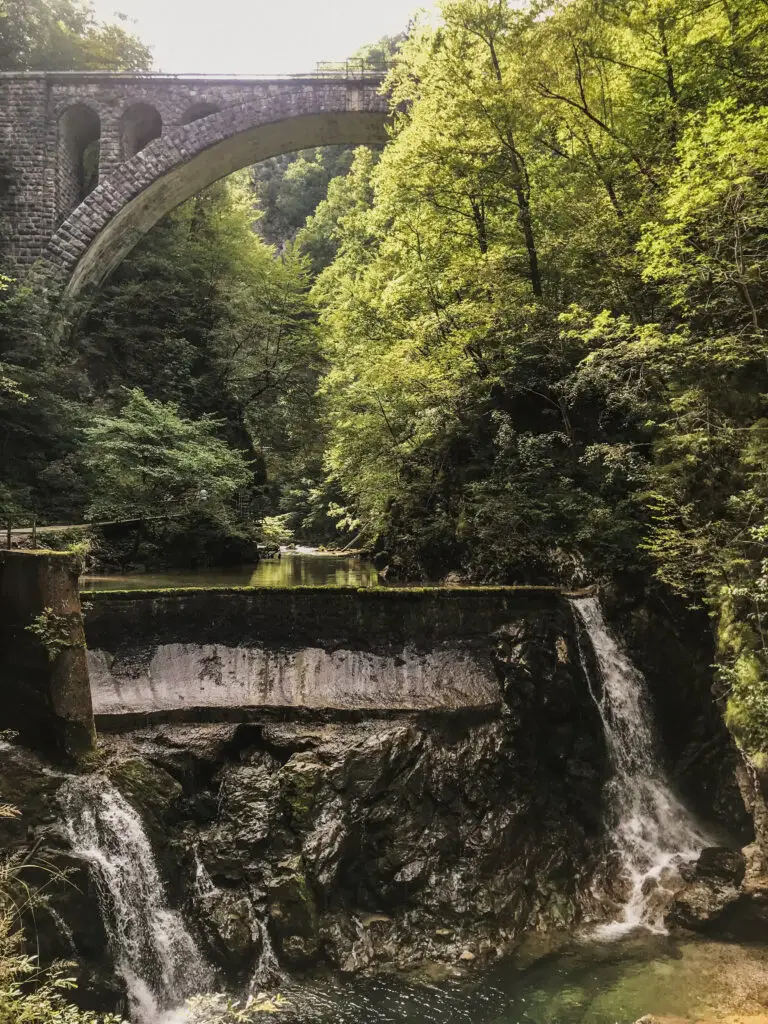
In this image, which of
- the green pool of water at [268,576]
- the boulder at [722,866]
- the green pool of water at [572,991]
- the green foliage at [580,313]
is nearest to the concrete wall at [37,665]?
the green pool of water at [268,576]

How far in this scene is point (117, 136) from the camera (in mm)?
19359

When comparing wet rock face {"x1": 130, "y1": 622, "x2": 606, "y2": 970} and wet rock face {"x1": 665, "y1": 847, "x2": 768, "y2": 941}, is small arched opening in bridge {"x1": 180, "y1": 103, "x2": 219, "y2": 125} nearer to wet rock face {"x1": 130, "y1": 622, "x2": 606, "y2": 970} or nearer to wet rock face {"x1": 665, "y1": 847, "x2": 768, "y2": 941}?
wet rock face {"x1": 130, "y1": 622, "x2": 606, "y2": 970}

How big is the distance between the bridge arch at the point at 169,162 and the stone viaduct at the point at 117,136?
0.03 m

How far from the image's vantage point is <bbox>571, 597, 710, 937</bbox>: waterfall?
8.03m

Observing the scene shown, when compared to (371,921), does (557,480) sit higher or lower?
higher

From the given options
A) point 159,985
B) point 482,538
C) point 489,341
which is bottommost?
point 159,985

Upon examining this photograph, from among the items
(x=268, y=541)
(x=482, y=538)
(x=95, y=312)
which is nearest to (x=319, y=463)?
(x=268, y=541)

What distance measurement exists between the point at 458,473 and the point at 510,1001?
A: 9399mm

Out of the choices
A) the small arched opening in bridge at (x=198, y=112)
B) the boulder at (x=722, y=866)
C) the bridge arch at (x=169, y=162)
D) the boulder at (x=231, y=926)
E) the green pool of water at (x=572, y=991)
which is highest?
the small arched opening in bridge at (x=198, y=112)

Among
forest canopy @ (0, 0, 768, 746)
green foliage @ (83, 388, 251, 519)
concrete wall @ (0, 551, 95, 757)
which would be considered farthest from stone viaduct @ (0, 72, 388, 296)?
concrete wall @ (0, 551, 95, 757)

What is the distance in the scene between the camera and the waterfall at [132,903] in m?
6.35

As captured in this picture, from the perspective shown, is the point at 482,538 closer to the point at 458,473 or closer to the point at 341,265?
the point at 458,473

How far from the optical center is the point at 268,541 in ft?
61.5

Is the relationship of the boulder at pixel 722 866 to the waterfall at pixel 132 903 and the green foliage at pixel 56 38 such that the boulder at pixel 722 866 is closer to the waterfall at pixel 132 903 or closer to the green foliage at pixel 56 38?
the waterfall at pixel 132 903
